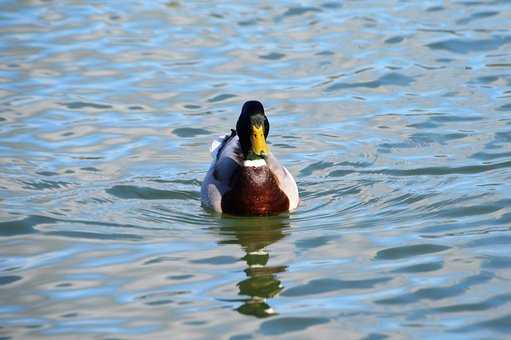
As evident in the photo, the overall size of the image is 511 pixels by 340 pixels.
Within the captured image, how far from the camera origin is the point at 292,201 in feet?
33.8

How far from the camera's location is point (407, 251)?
29.2 ft

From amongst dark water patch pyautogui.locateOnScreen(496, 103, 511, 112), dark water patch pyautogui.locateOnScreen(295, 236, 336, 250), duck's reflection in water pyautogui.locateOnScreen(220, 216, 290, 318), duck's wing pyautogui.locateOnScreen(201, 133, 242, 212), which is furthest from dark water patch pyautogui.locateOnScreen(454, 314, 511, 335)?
dark water patch pyautogui.locateOnScreen(496, 103, 511, 112)

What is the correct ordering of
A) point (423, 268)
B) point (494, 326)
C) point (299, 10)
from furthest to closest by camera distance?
point (299, 10), point (423, 268), point (494, 326)

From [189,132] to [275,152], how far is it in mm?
1079

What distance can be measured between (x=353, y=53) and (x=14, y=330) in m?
8.21

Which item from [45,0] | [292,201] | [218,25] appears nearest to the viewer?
[292,201]

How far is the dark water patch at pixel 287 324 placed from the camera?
7.52m

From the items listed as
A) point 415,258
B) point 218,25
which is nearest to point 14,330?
point 415,258

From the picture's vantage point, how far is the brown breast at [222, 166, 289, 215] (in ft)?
33.7

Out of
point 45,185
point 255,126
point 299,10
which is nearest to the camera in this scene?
point 255,126

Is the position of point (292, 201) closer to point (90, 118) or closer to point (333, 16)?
point (90, 118)

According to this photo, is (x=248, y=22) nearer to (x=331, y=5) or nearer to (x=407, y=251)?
(x=331, y=5)

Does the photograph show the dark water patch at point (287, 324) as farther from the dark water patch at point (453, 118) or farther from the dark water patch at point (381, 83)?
the dark water patch at point (381, 83)

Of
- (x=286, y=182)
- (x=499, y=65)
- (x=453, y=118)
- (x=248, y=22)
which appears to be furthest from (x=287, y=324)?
(x=248, y=22)
